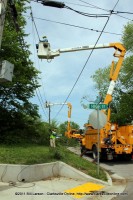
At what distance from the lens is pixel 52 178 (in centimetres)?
1225

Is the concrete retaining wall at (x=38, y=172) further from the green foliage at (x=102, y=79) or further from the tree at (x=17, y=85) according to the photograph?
the green foliage at (x=102, y=79)

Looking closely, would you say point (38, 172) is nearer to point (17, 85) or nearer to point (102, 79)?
point (17, 85)

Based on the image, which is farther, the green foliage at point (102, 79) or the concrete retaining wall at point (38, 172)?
the green foliage at point (102, 79)

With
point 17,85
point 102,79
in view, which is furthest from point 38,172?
point 102,79

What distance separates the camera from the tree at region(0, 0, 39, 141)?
63.5 feet

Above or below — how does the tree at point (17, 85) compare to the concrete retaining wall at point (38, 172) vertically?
above

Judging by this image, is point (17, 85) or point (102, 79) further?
point (102, 79)

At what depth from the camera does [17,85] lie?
2134 cm

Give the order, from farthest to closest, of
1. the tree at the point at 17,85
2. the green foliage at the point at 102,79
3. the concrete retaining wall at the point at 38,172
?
the green foliage at the point at 102,79 → the tree at the point at 17,85 → the concrete retaining wall at the point at 38,172

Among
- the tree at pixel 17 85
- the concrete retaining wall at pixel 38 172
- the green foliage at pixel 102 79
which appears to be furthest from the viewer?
the green foliage at pixel 102 79

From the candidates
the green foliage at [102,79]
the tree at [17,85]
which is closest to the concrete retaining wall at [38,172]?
the tree at [17,85]

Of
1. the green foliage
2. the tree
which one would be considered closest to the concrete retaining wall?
the tree

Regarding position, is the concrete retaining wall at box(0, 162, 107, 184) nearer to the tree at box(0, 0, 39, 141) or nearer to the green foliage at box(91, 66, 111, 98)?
the tree at box(0, 0, 39, 141)

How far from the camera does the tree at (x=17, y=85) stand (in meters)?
19.3
